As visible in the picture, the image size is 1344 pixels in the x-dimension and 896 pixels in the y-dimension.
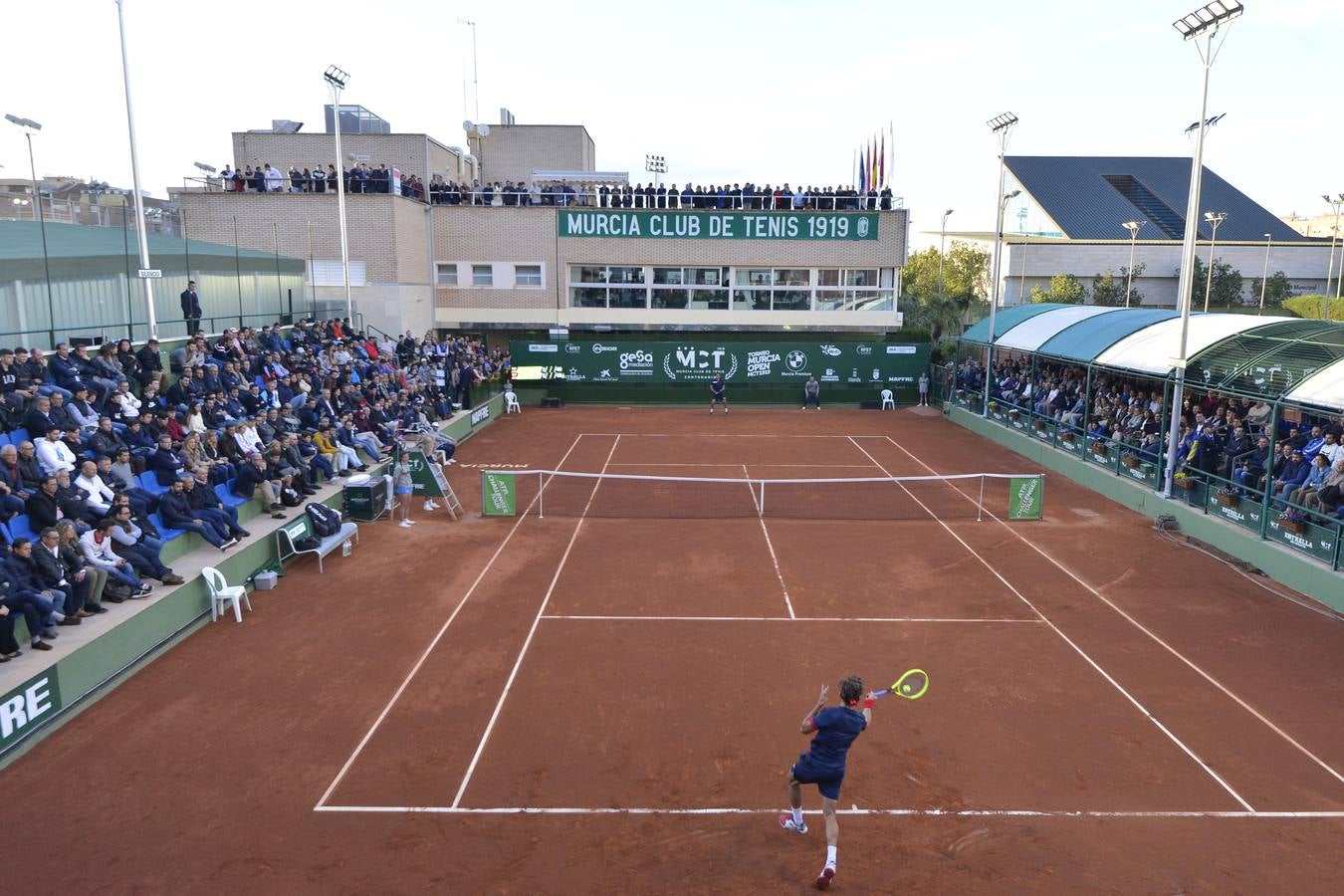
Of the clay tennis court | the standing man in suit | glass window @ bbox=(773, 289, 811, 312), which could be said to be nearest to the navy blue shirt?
the clay tennis court

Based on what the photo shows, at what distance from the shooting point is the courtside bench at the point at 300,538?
1619 centimetres

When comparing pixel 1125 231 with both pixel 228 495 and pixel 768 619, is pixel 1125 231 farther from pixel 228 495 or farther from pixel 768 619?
pixel 228 495

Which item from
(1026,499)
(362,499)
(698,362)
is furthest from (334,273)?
(1026,499)

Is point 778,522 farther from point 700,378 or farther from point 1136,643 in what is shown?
point 700,378

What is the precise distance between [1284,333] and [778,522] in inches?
477

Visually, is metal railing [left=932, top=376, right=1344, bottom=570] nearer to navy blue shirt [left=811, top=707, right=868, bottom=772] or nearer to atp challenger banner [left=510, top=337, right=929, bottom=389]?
navy blue shirt [left=811, top=707, right=868, bottom=772]

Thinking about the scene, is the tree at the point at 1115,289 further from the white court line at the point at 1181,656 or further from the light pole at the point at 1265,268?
the white court line at the point at 1181,656

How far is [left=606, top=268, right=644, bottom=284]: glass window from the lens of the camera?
1738 inches

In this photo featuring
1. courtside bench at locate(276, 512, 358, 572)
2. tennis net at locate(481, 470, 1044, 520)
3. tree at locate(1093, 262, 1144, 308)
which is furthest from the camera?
tree at locate(1093, 262, 1144, 308)

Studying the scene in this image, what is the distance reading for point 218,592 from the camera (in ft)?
45.2

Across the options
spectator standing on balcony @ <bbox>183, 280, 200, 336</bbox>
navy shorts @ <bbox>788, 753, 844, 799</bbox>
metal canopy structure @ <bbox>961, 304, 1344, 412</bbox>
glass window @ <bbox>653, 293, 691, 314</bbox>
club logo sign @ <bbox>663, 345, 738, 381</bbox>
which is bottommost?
navy shorts @ <bbox>788, 753, 844, 799</bbox>

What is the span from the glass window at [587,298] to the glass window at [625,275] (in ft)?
2.60

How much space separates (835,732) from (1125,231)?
2991 inches

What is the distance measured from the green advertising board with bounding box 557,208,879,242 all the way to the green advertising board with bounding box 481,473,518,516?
25719 millimetres
